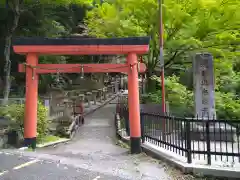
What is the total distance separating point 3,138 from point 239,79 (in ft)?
46.4

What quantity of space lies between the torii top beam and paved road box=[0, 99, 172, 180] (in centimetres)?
371

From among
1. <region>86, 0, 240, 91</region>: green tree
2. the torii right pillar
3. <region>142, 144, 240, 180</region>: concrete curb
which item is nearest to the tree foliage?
<region>86, 0, 240, 91</region>: green tree

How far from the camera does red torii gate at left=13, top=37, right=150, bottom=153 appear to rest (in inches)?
390

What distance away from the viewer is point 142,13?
16438 mm

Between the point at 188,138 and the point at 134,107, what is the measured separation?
3.03 meters

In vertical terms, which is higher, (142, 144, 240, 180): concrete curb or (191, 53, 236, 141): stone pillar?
(191, 53, 236, 141): stone pillar

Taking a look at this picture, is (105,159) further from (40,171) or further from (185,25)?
(185,25)

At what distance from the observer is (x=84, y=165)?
313 inches

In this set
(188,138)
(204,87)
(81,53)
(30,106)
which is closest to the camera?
(188,138)

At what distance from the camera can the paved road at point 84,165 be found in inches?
268

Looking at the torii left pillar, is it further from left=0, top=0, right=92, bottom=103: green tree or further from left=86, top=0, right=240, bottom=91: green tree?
left=86, top=0, right=240, bottom=91: green tree

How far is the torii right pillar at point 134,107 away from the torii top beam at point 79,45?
42cm

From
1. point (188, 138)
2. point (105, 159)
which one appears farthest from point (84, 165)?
point (188, 138)

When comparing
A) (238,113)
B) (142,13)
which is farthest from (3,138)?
(238,113)
